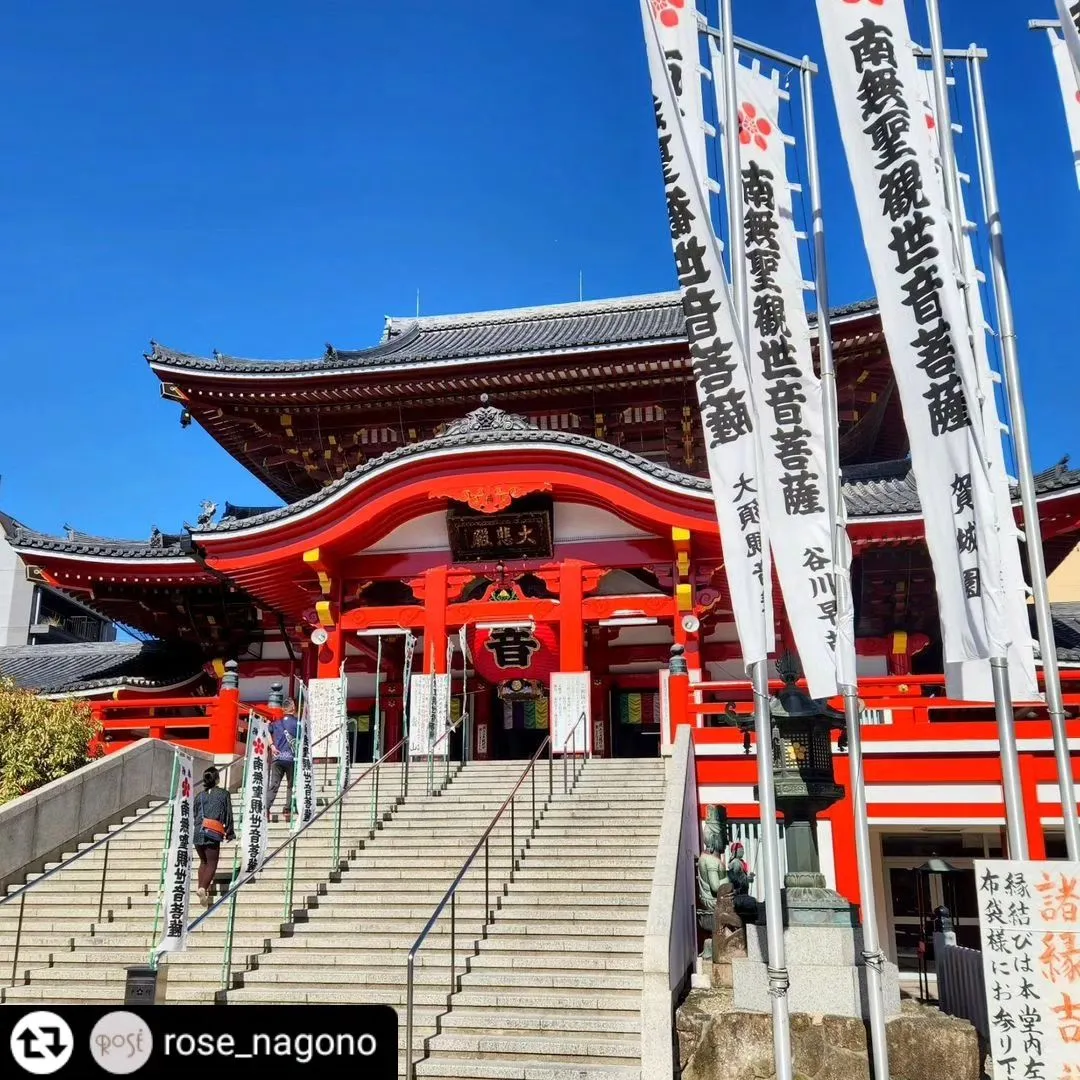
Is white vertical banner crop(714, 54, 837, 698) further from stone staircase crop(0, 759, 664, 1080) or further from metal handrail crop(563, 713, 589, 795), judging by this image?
metal handrail crop(563, 713, 589, 795)

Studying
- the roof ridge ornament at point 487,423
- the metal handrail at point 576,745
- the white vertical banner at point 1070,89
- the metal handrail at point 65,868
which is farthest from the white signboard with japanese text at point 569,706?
the white vertical banner at point 1070,89

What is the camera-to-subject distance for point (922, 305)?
6902mm

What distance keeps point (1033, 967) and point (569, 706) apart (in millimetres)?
8780

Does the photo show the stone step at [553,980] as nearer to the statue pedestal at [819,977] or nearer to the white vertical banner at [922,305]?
the statue pedestal at [819,977]

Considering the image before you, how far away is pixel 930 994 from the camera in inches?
538

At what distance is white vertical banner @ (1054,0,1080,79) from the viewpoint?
7.12 metres

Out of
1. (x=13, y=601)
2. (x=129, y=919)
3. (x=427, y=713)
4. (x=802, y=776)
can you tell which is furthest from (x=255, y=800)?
(x=13, y=601)

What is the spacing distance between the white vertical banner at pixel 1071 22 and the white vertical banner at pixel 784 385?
80.6 inches

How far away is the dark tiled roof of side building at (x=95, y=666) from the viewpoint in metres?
17.4

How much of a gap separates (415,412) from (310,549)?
442 cm

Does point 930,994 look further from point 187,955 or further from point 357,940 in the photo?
point 187,955

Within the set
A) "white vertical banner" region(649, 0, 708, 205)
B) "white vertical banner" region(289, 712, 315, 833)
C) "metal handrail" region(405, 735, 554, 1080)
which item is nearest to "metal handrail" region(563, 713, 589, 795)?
"metal handrail" region(405, 735, 554, 1080)

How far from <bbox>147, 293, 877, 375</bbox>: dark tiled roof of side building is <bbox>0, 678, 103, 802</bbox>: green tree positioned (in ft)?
23.2

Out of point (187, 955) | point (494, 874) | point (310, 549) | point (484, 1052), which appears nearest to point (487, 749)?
point (310, 549)
